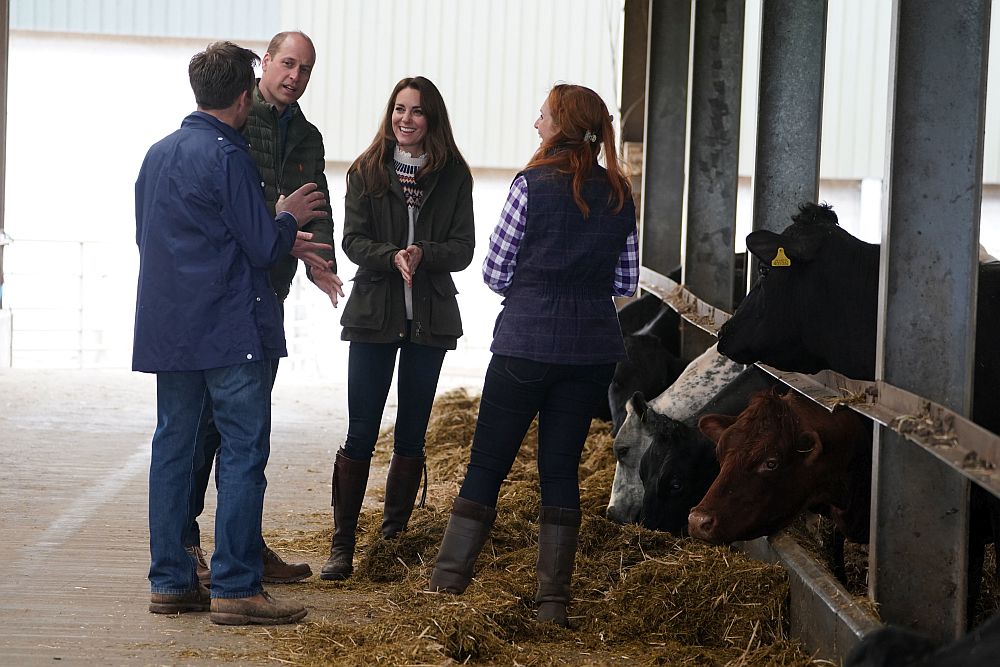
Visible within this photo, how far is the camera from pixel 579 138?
4051mm

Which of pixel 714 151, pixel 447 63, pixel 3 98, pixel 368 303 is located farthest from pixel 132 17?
pixel 368 303

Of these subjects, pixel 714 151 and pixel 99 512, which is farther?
pixel 714 151

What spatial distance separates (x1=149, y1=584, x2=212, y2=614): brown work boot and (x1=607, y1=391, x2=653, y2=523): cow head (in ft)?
5.96

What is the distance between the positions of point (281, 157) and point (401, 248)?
58 centimetres

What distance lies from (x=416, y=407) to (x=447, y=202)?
82 cm

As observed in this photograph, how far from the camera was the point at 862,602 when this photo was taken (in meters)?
3.51

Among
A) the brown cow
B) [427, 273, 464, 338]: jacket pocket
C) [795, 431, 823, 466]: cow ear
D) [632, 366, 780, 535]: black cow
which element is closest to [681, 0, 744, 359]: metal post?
[632, 366, 780, 535]: black cow

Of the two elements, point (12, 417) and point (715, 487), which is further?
point (12, 417)

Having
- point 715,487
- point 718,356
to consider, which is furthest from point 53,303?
point 715,487

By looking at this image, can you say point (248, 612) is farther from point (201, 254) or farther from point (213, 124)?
point (213, 124)

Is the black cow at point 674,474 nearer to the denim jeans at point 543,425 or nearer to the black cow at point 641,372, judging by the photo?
the denim jeans at point 543,425

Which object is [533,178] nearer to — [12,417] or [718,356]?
[718,356]

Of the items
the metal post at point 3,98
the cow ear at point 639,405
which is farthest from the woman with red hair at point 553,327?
the metal post at point 3,98

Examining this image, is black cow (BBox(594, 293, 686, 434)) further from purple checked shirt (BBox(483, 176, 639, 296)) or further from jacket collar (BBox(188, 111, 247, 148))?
jacket collar (BBox(188, 111, 247, 148))
